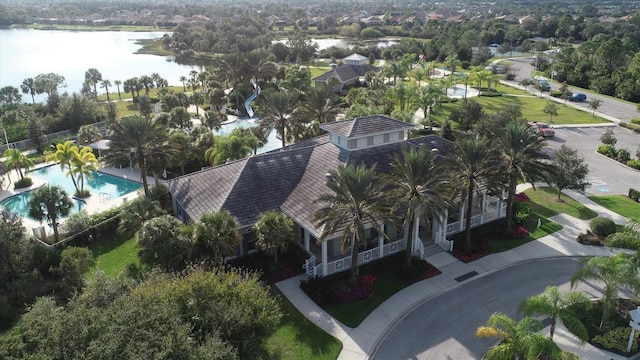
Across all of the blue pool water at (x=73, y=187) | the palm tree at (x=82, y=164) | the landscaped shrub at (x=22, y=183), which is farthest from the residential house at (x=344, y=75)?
the landscaped shrub at (x=22, y=183)

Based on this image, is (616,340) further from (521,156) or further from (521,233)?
(521,156)

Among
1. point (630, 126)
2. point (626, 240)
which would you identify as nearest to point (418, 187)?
point (626, 240)

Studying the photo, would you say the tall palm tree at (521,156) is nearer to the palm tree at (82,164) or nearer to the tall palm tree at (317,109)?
the tall palm tree at (317,109)

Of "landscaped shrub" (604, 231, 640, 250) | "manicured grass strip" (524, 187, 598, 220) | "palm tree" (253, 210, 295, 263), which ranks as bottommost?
"manicured grass strip" (524, 187, 598, 220)

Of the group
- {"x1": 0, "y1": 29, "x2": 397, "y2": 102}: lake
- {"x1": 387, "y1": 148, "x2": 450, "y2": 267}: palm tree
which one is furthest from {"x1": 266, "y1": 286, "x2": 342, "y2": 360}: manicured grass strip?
{"x1": 0, "y1": 29, "x2": 397, "y2": 102}: lake

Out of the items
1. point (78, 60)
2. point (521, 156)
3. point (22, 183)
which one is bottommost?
point (22, 183)

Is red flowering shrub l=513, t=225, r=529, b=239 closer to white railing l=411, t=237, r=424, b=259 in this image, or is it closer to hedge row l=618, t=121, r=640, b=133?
white railing l=411, t=237, r=424, b=259
